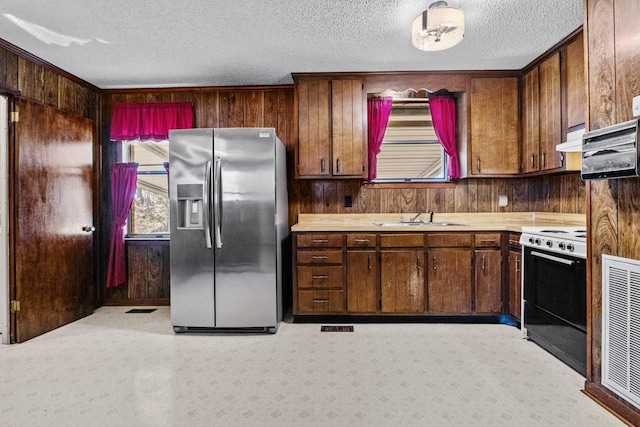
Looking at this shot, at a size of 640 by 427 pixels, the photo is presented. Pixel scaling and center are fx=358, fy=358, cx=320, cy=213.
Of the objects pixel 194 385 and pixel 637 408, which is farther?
pixel 194 385

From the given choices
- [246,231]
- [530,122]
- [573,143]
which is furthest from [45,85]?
[530,122]

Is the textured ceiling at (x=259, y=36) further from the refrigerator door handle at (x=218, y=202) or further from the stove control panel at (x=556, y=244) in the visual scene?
the stove control panel at (x=556, y=244)

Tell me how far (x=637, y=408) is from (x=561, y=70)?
2620 mm

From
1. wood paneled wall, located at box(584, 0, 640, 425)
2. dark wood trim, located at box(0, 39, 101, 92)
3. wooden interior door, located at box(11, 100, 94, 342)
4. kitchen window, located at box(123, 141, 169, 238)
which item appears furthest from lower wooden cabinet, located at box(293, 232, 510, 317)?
dark wood trim, located at box(0, 39, 101, 92)

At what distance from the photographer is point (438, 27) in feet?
7.27

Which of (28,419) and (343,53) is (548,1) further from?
(28,419)

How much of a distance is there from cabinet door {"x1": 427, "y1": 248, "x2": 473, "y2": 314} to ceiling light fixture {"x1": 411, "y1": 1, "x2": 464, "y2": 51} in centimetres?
180

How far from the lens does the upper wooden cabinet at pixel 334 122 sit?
12.0ft

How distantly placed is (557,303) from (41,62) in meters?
4.74

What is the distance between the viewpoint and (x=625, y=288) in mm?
1785

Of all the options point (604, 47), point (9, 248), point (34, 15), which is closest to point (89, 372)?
point (9, 248)

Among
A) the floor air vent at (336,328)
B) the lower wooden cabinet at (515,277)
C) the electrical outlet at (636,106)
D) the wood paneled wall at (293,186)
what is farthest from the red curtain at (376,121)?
the electrical outlet at (636,106)

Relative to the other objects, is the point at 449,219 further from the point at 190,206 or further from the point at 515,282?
the point at 190,206

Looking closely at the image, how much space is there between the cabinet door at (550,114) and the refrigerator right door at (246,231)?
8.17ft
